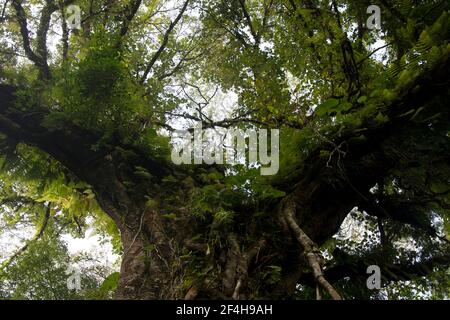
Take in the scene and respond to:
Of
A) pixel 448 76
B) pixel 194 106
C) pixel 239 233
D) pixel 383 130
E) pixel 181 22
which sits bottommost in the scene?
pixel 239 233

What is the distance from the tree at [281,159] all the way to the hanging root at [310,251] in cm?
1

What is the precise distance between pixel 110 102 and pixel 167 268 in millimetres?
2324

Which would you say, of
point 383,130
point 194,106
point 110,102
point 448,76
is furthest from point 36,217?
point 448,76

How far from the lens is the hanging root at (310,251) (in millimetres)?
3066

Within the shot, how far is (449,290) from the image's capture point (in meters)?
7.53

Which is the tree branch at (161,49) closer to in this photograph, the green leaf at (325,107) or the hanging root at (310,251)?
the green leaf at (325,107)

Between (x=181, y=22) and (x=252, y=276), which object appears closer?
(x=252, y=276)

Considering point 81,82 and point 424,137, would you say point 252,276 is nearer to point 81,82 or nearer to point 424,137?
point 424,137

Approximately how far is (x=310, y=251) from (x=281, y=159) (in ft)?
4.82

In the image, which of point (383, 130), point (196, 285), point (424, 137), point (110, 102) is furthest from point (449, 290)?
point (110, 102)

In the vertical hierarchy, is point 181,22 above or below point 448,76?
above

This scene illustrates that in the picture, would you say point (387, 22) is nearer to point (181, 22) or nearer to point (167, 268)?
point (167, 268)
